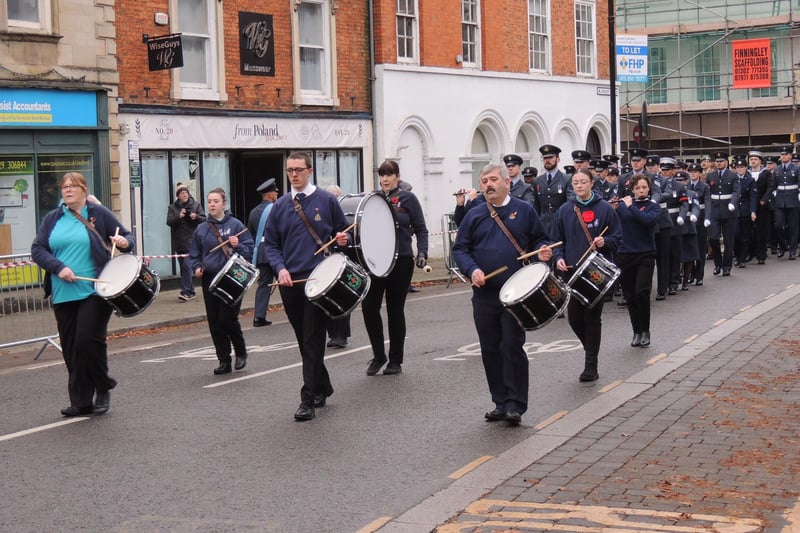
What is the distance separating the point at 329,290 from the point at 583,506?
3504 mm

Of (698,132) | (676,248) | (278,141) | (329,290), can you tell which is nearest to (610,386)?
(329,290)

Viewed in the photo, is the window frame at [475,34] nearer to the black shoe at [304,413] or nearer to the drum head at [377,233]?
the drum head at [377,233]

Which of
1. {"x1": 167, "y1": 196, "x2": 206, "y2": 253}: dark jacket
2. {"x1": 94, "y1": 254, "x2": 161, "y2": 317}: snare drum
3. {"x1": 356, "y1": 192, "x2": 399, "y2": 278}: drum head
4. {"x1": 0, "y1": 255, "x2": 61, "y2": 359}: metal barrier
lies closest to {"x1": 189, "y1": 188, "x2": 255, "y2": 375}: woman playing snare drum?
{"x1": 356, "y1": 192, "x2": 399, "y2": 278}: drum head

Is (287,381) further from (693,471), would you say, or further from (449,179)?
(449,179)

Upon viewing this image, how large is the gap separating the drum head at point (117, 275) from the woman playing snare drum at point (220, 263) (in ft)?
6.95

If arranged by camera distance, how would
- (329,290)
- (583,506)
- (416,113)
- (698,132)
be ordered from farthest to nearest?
(698,132) < (416,113) < (329,290) < (583,506)

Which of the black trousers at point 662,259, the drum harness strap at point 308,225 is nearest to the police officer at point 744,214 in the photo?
the black trousers at point 662,259

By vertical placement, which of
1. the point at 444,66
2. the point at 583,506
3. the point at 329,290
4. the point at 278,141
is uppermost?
the point at 444,66

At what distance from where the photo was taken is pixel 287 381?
12266 millimetres

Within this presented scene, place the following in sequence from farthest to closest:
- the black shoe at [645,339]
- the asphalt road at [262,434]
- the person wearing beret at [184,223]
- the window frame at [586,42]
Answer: the window frame at [586,42], the person wearing beret at [184,223], the black shoe at [645,339], the asphalt road at [262,434]

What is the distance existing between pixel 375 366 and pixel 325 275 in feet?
8.55

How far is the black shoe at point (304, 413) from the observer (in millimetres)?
10141

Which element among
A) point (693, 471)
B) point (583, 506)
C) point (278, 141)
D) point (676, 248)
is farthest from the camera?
point (278, 141)

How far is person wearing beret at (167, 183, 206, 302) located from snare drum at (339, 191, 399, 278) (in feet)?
32.6
